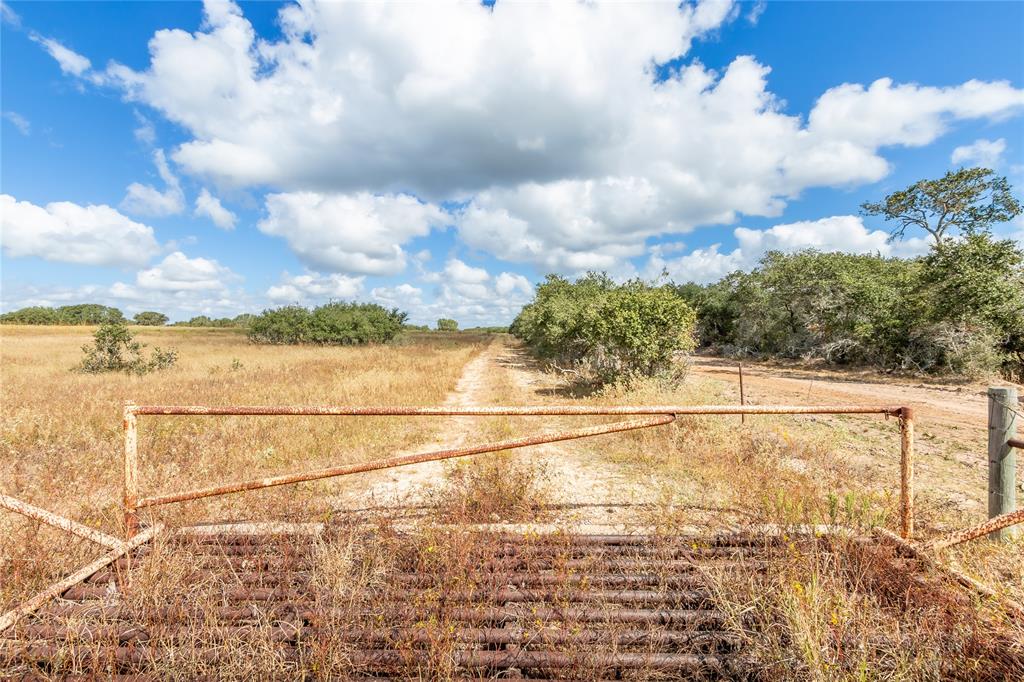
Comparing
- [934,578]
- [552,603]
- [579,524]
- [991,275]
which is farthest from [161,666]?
[991,275]

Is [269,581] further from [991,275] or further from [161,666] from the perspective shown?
[991,275]

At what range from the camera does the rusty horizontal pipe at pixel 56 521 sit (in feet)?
9.25

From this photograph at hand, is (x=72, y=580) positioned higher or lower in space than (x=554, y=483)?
→ higher

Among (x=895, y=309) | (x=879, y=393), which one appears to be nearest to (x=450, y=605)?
(x=879, y=393)

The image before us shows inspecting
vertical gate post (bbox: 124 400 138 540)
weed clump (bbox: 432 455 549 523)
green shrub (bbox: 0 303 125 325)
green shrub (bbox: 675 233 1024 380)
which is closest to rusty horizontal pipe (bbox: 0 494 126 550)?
vertical gate post (bbox: 124 400 138 540)

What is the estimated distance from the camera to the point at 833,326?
21922 millimetres

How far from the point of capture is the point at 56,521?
2977 millimetres

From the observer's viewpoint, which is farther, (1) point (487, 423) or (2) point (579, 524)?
(1) point (487, 423)

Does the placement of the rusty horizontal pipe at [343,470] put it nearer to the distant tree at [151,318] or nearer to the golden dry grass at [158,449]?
the golden dry grass at [158,449]

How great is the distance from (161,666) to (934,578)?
4.62 meters

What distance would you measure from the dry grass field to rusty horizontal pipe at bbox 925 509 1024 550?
30cm

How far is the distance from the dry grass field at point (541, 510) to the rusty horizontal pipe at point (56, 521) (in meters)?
0.30

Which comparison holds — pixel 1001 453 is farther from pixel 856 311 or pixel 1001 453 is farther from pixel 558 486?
pixel 856 311

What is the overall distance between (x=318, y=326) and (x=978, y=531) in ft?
146
